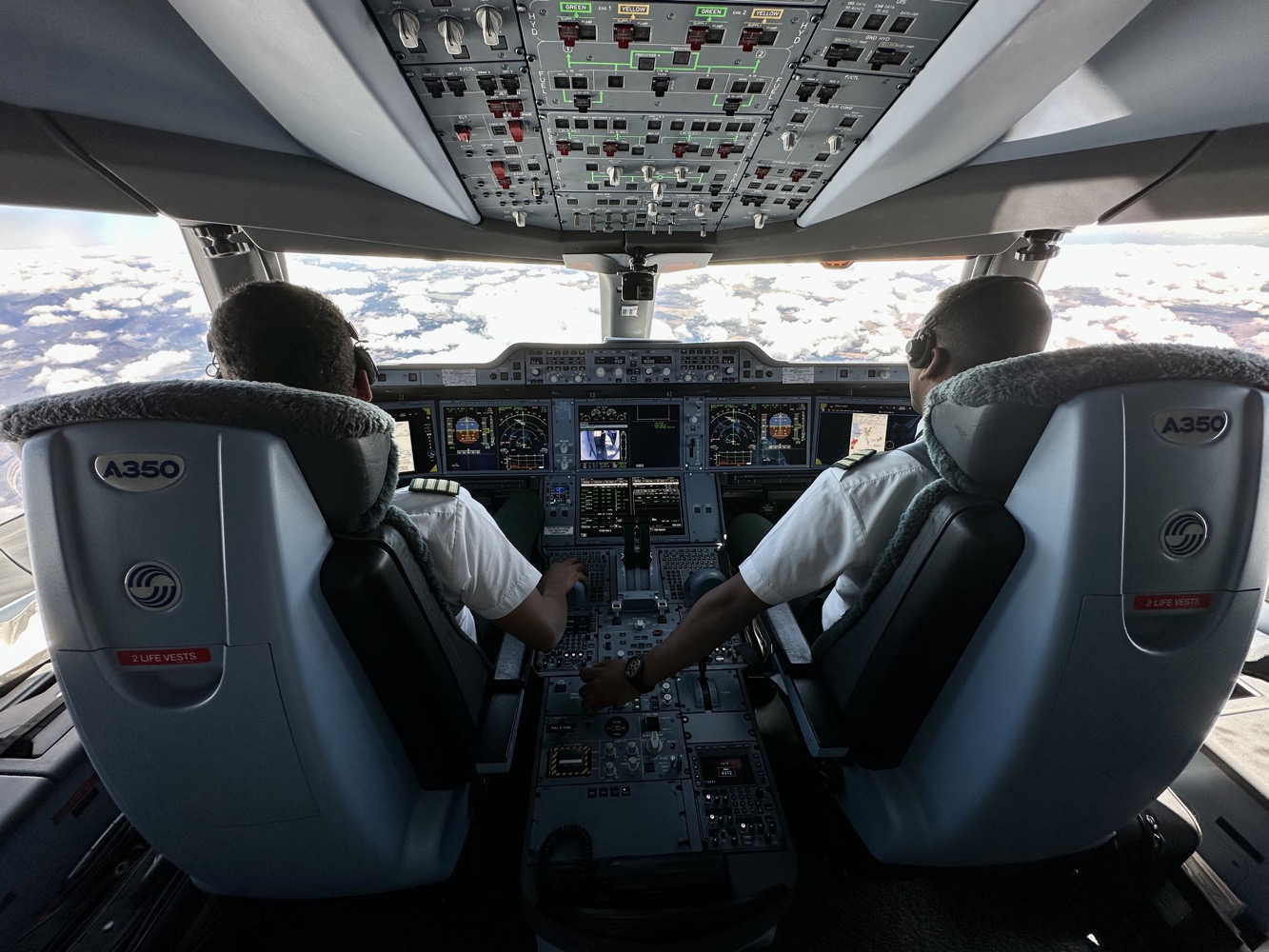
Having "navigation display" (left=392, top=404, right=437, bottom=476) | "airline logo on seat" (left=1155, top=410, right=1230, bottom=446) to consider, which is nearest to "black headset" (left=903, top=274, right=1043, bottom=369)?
"airline logo on seat" (left=1155, top=410, right=1230, bottom=446)

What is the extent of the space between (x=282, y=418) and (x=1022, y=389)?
103 centimetres

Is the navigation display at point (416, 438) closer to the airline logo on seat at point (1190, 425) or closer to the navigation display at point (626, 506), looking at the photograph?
the navigation display at point (626, 506)

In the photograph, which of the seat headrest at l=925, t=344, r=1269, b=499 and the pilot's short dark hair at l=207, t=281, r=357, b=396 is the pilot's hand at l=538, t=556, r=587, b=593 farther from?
the seat headrest at l=925, t=344, r=1269, b=499

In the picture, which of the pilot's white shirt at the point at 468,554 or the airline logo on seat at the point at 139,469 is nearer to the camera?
the airline logo on seat at the point at 139,469

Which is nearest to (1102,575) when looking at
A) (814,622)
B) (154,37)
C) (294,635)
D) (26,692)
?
(814,622)

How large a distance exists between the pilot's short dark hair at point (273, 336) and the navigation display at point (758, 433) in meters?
1.85

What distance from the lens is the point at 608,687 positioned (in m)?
1.41

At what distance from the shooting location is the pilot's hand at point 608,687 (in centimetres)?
141

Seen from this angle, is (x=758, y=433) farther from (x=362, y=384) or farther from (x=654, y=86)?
(x=362, y=384)

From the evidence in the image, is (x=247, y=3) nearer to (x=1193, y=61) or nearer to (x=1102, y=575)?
(x=1102, y=575)

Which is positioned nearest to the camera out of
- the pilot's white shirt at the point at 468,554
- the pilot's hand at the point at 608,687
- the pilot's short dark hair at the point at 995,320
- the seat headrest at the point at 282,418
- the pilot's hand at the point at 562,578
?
the seat headrest at the point at 282,418

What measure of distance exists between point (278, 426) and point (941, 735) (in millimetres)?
1261

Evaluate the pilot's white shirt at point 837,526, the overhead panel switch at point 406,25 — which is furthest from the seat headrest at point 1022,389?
the overhead panel switch at point 406,25

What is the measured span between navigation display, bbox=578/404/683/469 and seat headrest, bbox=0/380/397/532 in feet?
5.44
